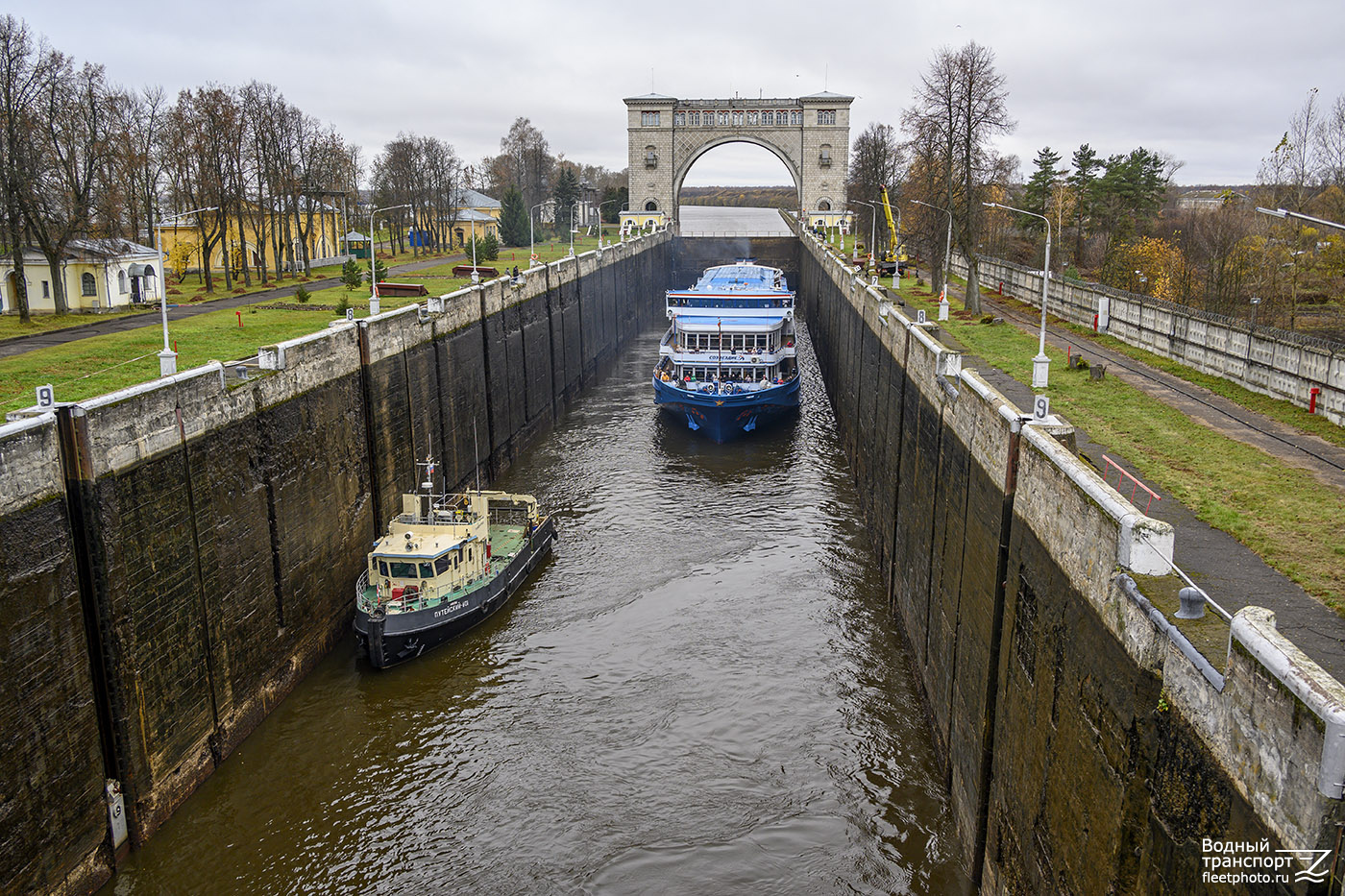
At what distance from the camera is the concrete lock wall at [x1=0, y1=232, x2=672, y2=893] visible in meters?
13.7

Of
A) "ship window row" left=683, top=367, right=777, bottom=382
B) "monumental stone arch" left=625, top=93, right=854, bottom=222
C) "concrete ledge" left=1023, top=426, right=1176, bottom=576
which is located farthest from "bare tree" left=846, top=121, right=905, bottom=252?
"concrete ledge" left=1023, top=426, right=1176, bottom=576

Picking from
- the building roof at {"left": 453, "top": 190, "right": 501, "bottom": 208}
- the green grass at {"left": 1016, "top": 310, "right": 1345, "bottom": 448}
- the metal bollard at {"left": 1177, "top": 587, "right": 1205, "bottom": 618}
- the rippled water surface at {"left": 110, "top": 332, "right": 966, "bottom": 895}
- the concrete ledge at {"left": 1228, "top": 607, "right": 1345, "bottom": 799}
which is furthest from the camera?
the building roof at {"left": 453, "top": 190, "right": 501, "bottom": 208}

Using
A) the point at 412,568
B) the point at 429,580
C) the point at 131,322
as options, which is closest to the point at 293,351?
the point at 412,568

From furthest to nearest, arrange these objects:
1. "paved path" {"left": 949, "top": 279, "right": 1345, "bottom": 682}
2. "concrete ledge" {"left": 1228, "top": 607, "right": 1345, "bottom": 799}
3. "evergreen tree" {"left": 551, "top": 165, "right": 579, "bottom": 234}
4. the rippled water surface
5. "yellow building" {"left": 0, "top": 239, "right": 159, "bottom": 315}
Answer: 1. "evergreen tree" {"left": 551, "top": 165, "right": 579, "bottom": 234}
2. "yellow building" {"left": 0, "top": 239, "right": 159, "bottom": 315}
3. the rippled water surface
4. "paved path" {"left": 949, "top": 279, "right": 1345, "bottom": 682}
5. "concrete ledge" {"left": 1228, "top": 607, "right": 1345, "bottom": 799}

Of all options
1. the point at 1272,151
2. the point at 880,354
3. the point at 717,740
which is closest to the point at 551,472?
the point at 880,354

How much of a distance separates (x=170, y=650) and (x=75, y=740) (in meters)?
2.31

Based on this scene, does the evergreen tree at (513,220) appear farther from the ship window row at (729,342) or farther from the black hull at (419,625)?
the black hull at (419,625)

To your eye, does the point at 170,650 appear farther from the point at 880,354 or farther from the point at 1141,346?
the point at 1141,346

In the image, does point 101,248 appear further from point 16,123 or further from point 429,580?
point 429,580

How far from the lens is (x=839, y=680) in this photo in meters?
21.6

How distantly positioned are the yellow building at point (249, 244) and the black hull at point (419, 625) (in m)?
41.5

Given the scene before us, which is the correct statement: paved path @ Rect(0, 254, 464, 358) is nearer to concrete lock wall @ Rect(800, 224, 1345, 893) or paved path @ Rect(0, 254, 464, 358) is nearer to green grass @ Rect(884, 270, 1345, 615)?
concrete lock wall @ Rect(800, 224, 1345, 893)

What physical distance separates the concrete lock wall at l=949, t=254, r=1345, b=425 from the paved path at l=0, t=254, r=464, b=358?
3516cm

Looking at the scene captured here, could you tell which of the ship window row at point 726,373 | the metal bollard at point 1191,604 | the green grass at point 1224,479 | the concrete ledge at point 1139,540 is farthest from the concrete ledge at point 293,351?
the ship window row at point 726,373
